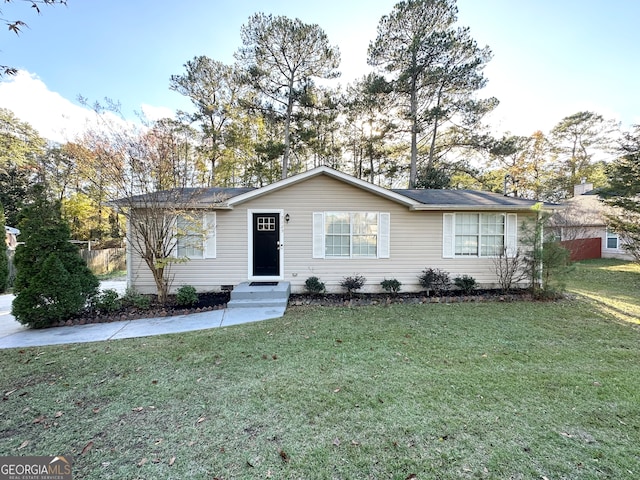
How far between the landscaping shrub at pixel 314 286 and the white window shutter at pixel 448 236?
3.75m

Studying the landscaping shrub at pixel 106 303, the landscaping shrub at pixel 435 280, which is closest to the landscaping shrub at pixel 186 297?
the landscaping shrub at pixel 106 303

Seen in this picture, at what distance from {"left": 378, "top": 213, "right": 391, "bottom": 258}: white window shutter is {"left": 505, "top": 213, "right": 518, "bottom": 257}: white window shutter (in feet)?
11.7

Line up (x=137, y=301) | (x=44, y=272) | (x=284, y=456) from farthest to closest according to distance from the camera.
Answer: (x=137, y=301) → (x=44, y=272) → (x=284, y=456)

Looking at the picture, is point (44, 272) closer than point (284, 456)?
No

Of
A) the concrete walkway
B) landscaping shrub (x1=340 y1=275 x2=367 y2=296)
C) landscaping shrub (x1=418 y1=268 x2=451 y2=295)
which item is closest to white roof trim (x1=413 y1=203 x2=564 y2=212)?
landscaping shrub (x1=418 y1=268 x2=451 y2=295)

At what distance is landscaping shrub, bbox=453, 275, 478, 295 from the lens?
7.97m

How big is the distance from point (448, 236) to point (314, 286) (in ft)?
13.8

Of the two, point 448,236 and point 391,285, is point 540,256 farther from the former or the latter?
point 391,285

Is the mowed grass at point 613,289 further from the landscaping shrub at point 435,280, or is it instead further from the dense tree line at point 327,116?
the dense tree line at point 327,116

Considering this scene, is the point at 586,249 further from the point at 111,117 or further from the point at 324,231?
the point at 111,117

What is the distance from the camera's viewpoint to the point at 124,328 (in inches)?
212

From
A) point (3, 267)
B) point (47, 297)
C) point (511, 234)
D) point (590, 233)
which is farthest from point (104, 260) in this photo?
→ point (590, 233)

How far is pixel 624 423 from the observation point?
2574 millimetres

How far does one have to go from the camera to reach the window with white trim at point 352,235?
8.14 metres
